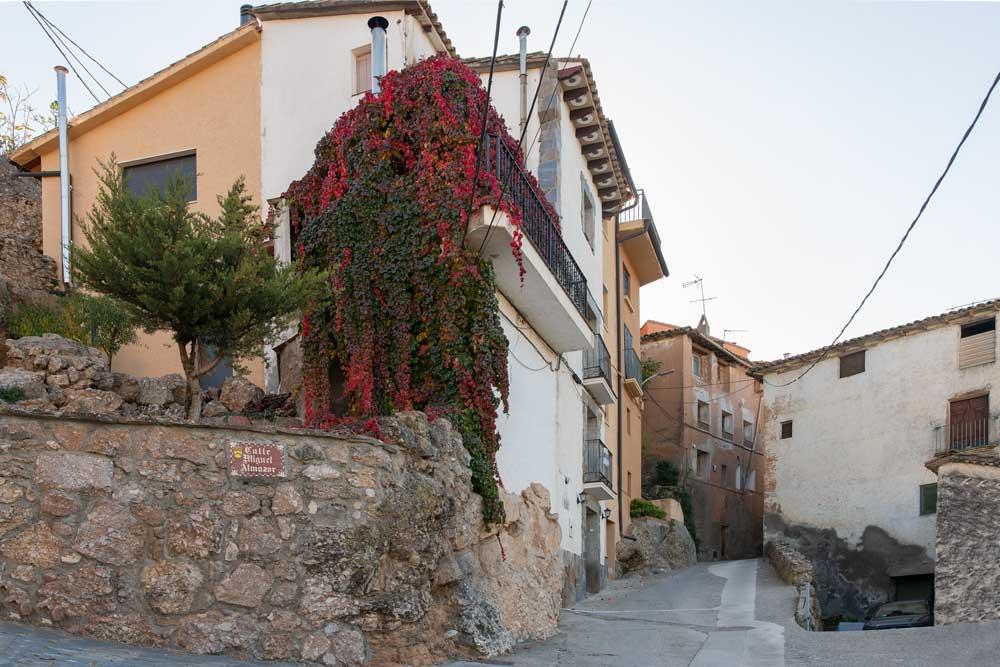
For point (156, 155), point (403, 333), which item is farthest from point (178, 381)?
point (156, 155)

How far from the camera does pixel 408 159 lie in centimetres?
1386

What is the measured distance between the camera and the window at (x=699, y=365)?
37688 millimetres

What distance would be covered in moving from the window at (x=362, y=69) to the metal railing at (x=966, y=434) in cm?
1752

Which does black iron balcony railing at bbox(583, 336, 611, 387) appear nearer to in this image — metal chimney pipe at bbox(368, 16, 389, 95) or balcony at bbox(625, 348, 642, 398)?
balcony at bbox(625, 348, 642, 398)

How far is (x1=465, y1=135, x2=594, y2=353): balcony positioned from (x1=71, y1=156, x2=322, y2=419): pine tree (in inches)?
115

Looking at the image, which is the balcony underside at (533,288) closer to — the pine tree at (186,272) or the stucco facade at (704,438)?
the pine tree at (186,272)

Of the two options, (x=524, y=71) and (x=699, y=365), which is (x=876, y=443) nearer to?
(x=699, y=365)

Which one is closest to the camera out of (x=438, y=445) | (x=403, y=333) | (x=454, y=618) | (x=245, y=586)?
(x=245, y=586)

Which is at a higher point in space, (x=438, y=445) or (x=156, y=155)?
(x=156, y=155)

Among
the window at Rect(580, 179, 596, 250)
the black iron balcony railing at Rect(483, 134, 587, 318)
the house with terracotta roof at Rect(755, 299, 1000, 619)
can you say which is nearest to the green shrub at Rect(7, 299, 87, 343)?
the black iron balcony railing at Rect(483, 134, 587, 318)

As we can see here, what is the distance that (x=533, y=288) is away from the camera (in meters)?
14.5

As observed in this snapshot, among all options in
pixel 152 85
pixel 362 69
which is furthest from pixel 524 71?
pixel 152 85

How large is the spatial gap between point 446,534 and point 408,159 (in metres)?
5.83

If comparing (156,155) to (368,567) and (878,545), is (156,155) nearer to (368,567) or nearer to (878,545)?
(368,567)
